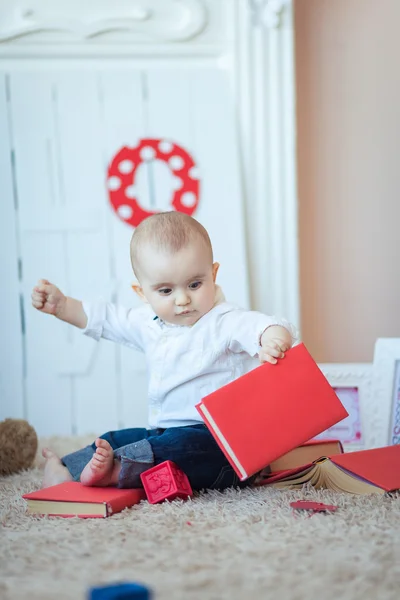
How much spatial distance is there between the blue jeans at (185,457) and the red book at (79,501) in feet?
0.14

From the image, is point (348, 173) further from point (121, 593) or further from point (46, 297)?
point (121, 593)

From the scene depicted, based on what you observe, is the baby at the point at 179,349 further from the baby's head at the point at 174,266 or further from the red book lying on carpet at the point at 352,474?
the red book lying on carpet at the point at 352,474

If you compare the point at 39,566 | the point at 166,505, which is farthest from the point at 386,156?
the point at 39,566

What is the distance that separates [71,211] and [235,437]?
1015 millimetres

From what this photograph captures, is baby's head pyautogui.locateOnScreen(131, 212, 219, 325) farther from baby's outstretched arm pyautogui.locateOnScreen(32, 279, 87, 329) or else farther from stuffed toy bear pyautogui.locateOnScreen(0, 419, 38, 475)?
stuffed toy bear pyautogui.locateOnScreen(0, 419, 38, 475)

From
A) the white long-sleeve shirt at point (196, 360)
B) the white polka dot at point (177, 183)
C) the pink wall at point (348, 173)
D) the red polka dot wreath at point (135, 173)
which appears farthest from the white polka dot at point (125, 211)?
the white long-sleeve shirt at point (196, 360)

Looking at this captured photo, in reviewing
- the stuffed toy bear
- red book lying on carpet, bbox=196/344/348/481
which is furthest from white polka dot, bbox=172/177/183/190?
red book lying on carpet, bbox=196/344/348/481

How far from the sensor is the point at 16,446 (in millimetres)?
1311

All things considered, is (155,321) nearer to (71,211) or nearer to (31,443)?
(31,443)

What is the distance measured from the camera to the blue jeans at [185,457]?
1.04 m

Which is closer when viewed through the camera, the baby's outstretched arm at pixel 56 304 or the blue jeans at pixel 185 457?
the blue jeans at pixel 185 457

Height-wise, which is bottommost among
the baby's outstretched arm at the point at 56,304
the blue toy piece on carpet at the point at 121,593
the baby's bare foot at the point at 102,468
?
the baby's bare foot at the point at 102,468

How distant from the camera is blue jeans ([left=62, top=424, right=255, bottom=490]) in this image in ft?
3.42

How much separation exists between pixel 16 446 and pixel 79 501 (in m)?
0.40
